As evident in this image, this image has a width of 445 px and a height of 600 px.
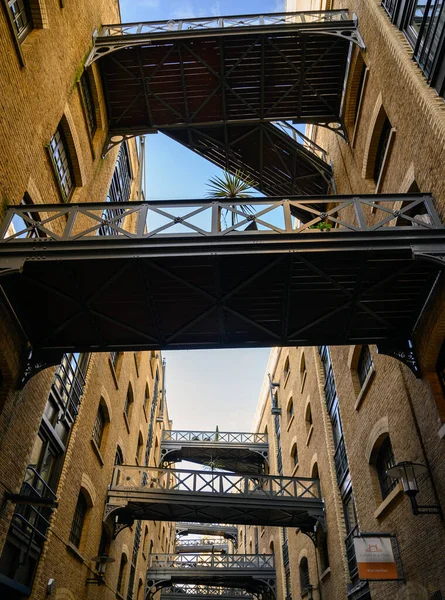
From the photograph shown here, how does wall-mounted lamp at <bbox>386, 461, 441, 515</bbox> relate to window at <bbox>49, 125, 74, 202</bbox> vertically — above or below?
below

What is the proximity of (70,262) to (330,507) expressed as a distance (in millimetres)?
10986

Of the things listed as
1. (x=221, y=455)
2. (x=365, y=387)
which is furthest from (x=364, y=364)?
(x=221, y=455)

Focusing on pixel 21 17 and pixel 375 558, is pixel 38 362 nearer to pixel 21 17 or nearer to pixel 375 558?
pixel 21 17

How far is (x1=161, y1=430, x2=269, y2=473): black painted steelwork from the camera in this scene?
25203mm

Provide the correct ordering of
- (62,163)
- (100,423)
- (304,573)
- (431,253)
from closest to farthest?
(431,253) → (62,163) → (100,423) → (304,573)

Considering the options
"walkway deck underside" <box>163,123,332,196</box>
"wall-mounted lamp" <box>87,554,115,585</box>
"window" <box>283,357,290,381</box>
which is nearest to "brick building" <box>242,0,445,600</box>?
"walkway deck underside" <box>163,123,332,196</box>

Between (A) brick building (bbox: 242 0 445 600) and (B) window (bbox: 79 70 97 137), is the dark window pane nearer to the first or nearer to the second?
(A) brick building (bbox: 242 0 445 600)

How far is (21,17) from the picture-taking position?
8.61 metres

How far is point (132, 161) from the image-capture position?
16812 mm

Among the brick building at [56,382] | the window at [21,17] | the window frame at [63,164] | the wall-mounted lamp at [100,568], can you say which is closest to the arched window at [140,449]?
the brick building at [56,382]

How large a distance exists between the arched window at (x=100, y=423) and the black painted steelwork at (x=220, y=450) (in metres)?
11.4

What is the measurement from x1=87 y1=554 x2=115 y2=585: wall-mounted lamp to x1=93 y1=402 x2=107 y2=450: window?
2.95m

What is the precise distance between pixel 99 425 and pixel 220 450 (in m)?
12.9

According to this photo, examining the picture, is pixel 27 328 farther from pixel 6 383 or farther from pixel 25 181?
pixel 25 181
